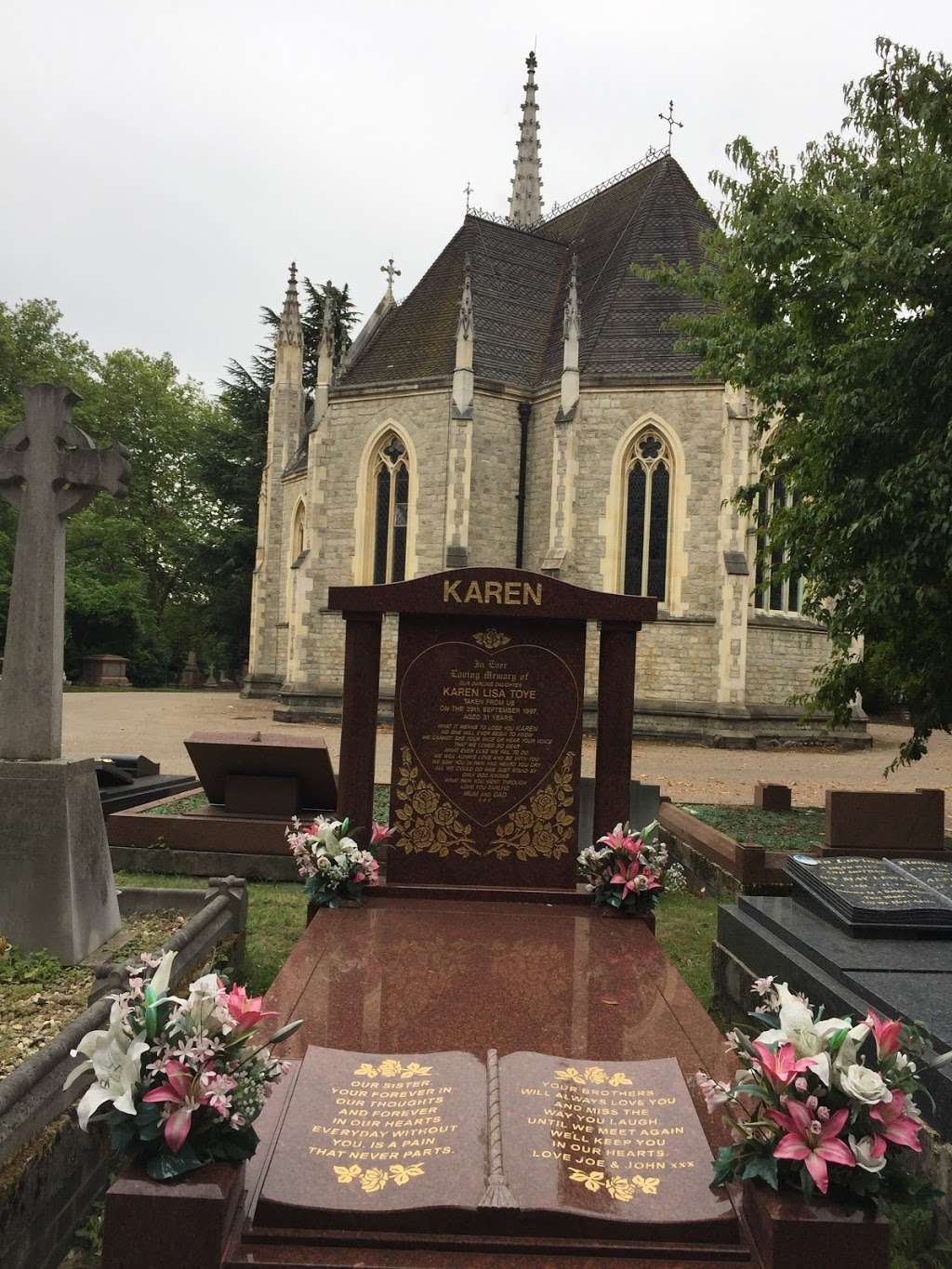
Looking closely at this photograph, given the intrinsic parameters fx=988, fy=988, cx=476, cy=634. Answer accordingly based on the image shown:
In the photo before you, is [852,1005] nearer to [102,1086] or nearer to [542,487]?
[102,1086]

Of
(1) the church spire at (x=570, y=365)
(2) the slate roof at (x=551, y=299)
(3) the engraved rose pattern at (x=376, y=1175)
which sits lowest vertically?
(3) the engraved rose pattern at (x=376, y=1175)

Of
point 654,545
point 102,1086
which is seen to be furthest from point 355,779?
point 654,545

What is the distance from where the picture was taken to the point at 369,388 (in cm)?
2436

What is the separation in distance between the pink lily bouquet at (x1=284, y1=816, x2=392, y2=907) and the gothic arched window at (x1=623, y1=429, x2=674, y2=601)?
17428 millimetres

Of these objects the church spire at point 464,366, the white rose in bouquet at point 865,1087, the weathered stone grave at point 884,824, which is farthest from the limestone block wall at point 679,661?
the white rose in bouquet at point 865,1087

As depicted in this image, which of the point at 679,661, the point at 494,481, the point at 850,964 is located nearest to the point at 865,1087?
the point at 850,964

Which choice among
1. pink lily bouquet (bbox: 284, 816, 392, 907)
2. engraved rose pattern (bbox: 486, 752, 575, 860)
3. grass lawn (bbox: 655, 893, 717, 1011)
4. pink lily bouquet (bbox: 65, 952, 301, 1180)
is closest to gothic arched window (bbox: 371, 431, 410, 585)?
grass lawn (bbox: 655, 893, 717, 1011)

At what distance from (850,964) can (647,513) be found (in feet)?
61.0

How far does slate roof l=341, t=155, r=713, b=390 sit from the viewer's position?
23328mm

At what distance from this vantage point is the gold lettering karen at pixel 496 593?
5.88 metres

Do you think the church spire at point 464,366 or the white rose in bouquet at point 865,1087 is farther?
the church spire at point 464,366

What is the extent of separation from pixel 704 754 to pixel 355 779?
47.2 feet

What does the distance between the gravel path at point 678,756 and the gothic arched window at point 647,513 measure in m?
3.79

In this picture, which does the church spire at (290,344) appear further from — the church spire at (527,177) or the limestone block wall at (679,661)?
the limestone block wall at (679,661)
